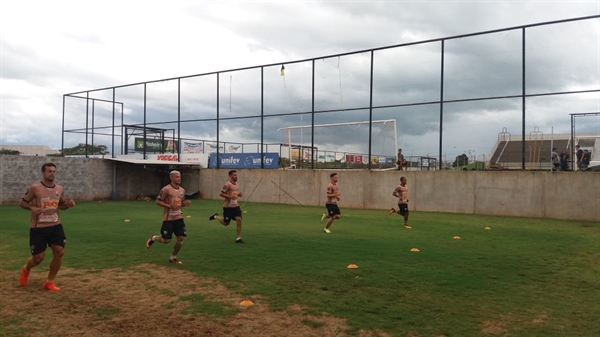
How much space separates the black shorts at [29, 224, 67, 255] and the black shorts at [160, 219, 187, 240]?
228cm

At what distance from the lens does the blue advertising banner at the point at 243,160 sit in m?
30.0

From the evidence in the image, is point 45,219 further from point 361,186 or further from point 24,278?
point 361,186

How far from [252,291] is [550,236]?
10767 mm

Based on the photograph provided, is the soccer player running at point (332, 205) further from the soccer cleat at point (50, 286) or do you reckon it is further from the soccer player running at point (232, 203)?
the soccer cleat at point (50, 286)

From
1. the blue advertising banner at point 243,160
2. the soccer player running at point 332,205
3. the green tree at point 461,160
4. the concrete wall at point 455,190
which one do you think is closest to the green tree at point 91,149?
the blue advertising banner at point 243,160

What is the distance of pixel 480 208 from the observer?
22.4m

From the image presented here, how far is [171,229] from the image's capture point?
9344mm

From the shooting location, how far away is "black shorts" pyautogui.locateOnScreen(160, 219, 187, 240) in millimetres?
9297

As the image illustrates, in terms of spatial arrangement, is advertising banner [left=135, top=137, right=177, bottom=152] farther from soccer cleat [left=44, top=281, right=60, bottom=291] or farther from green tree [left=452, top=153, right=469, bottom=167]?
soccer cleat [left=44, top=281, right=60, bottom=291]

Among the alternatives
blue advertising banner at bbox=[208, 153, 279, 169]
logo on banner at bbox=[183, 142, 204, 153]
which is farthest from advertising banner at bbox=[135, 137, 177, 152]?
blue advertising banner at bbox=[208, 153, 279, 169]

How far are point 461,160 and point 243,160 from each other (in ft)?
46.9

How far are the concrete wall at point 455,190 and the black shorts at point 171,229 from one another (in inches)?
660

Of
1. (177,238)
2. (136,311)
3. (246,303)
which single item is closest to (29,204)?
(136,311)

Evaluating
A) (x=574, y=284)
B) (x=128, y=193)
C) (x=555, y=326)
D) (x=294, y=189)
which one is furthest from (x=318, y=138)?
(x=555, y=326)
